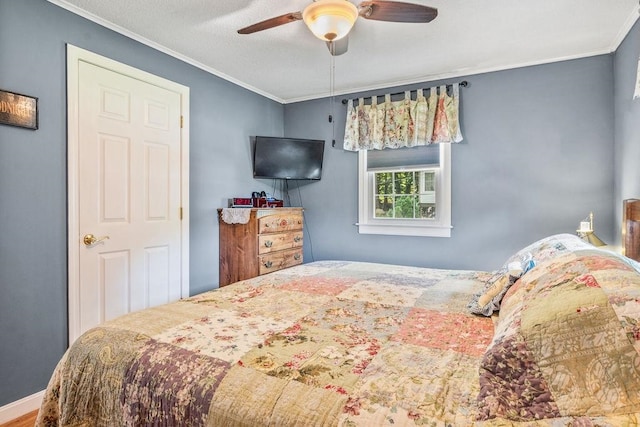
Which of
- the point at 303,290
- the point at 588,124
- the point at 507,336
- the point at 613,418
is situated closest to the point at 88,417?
the point at 303,290

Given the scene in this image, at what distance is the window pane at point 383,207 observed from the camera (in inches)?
147

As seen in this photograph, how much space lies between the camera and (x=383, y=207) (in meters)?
3.77

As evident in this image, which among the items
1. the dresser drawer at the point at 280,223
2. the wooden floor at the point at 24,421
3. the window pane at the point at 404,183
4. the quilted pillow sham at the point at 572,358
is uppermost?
the window pane at the point at 404,183

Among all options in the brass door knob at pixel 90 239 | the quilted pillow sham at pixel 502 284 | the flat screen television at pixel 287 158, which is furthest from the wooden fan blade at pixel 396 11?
the brass door knob at pixel 90 239

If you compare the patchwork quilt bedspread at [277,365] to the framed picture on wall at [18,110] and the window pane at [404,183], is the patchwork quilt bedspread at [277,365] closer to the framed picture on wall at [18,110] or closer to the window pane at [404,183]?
the framed picture on wall at [18,110]

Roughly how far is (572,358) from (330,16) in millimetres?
1695

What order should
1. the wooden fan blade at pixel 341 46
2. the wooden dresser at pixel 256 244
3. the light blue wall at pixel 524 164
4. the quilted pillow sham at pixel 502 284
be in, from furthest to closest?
the wooden dresser at pixel 256 244
the light blue wall at pixel 524 164
the wooden fan blade at pixel 341 46
the quilted pillow sham at pixel 502 284

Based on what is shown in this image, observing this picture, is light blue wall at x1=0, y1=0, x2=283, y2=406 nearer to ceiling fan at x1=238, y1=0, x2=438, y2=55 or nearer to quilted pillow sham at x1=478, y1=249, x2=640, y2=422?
ceiling fan at x1=238, y1=0, x2=438, y2=55

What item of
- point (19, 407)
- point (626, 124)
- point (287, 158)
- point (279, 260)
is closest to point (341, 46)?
point (287, 158)

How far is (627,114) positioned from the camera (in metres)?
2.47

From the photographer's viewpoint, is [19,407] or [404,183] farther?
[404,183]

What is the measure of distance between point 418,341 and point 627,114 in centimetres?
254

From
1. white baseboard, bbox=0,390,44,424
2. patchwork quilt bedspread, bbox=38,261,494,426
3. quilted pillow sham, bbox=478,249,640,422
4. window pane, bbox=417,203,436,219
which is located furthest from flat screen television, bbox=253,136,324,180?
quilted pillow sham, bbox=478,249,640,422

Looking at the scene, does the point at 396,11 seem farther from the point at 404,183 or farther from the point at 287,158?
the point at 287,158
